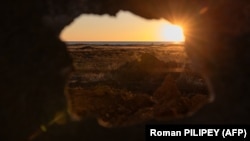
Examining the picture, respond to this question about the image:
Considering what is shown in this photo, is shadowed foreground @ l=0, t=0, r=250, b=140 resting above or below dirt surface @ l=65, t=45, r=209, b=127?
above

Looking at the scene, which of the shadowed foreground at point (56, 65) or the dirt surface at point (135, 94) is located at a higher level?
the shadowed foreground at point (56, 65)

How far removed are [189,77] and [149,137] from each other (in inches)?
511

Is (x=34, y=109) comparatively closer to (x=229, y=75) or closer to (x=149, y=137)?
(x=149, y=137)

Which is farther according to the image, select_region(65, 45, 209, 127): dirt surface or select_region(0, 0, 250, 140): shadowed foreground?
select_region(65, 45, 209, 127): dirt surface

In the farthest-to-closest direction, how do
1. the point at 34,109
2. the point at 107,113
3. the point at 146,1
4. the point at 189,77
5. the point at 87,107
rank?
the point at 189,77
the point at 87,107
the point at 107,113
the point at 146,1
the point at 34,109

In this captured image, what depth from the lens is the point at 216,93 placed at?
5.40m

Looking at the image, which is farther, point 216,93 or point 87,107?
point 87,107

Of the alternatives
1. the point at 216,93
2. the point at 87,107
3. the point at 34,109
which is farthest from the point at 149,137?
the point at 87,107

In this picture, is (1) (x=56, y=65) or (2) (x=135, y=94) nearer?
(1) (x=56, y=65)

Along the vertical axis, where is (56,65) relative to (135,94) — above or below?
above

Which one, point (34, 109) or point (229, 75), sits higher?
point (229, 75)

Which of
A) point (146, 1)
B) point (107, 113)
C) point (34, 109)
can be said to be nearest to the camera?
point (34, 109)

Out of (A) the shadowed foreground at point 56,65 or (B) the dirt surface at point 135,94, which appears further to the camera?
(B) the dirt surface at point 135,94

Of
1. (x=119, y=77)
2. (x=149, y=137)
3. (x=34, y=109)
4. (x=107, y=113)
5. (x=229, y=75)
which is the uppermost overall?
(x=229, y=75)
